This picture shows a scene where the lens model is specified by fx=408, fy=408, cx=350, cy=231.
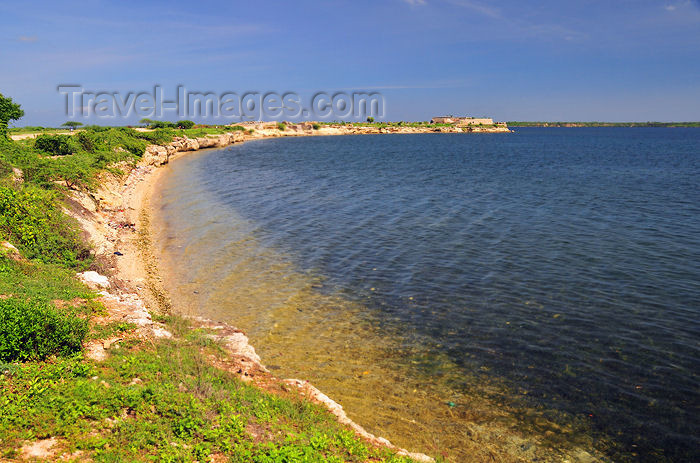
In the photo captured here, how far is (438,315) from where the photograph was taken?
15.4 metres

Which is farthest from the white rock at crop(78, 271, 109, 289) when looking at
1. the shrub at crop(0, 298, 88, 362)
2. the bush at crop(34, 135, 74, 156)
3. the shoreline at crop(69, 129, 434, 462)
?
the bush at crop(34, 135, 74, 156)

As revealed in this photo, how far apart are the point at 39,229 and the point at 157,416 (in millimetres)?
13718

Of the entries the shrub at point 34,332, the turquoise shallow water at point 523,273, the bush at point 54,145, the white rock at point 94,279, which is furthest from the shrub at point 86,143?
the shrub at point 34,332

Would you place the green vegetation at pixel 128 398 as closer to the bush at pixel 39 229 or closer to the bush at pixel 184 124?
the bush at pixel 39 229

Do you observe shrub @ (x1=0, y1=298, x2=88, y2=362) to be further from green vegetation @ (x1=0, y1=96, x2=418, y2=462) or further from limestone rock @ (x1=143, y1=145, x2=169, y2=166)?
limestone rock @ (x1=143, y1=145, x2=169, y2=166)

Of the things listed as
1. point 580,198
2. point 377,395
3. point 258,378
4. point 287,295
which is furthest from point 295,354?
point 580,198

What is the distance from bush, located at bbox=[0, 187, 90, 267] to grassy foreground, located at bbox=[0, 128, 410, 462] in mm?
2612

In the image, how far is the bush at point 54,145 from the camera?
38562mm

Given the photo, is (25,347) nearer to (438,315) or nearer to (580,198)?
(438,315)

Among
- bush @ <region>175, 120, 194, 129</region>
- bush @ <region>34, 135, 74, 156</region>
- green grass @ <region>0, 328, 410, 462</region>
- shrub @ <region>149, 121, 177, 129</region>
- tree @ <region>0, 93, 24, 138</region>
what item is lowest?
green grass @ <region>0, 328, 410, 462</region>

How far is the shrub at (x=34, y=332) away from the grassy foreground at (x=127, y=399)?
23 mm

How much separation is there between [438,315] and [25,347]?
12290 millimetres

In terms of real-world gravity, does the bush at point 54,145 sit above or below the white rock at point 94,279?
above

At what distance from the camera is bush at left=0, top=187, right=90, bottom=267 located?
16.0 m
